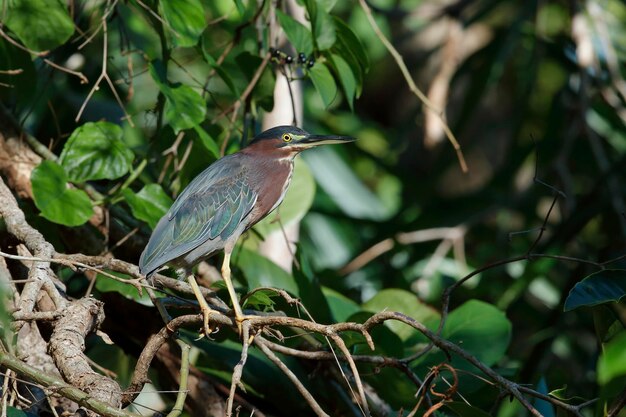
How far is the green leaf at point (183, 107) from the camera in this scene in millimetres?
2719

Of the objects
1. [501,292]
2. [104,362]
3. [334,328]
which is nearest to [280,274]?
[104,362]

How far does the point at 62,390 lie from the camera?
6.00 feet

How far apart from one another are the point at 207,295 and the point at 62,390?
2.91ft

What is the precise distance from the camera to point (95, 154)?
9.23ft

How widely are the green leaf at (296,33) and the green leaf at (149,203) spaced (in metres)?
0.65

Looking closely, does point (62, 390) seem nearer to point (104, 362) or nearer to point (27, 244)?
point (27, 244)

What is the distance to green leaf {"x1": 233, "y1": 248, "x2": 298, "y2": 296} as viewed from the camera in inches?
123

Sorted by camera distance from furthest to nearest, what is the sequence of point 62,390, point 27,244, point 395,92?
point 395,92 → point 27,244 → point 62,390

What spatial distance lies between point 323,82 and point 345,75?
0.13m

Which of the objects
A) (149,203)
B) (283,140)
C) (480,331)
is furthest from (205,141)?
(480,331)

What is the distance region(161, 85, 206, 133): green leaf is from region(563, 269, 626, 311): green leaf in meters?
1.25

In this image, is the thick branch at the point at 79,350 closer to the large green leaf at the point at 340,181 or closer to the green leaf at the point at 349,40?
the green leaf at the point at 349,40

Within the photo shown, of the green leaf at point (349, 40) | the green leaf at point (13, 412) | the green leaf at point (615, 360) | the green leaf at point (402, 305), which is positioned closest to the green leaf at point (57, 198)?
the green leaf at point (13, 412)

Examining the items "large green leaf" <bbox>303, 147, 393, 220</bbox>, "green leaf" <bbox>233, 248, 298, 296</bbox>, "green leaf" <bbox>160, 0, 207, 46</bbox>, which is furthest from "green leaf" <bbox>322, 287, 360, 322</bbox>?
"large green leaf" <bbox>303, 147, 393, 220</bbox>
